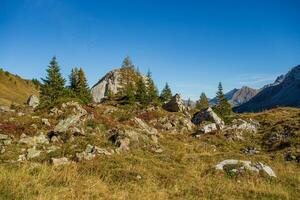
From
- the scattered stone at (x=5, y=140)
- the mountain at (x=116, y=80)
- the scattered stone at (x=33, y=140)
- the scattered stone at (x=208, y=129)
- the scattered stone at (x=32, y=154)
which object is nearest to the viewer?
the scattered stone at (x=32, y=154)

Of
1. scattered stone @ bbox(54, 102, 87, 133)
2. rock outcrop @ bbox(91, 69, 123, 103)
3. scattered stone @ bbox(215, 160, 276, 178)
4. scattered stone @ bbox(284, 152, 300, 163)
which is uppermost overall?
rock outcrop @ bbox(91, 69, 123, 103)

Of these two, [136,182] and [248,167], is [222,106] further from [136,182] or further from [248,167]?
[136,182]

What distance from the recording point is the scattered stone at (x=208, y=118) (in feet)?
144

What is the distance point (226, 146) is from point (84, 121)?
15.0 meters

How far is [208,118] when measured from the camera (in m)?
45.7

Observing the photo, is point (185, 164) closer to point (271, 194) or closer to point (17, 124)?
point (271, 194)

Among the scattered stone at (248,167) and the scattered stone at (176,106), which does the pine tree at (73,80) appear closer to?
the scattered stone at (176,106)

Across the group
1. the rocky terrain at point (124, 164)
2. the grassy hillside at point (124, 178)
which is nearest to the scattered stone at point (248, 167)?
the rocky terrain at point (124, 164)

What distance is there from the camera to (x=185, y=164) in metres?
17.0

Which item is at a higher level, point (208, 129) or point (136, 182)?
point (208, 129)

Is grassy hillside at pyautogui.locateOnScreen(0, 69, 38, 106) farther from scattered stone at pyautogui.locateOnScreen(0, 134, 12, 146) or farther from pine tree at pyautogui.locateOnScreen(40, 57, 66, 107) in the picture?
scattered stone at pyautogui.locateOnScreen(0, 134, 12, 146)

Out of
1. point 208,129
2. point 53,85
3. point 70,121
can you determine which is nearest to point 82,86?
point 53,85

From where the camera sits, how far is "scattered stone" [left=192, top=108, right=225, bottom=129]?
44.0 metres

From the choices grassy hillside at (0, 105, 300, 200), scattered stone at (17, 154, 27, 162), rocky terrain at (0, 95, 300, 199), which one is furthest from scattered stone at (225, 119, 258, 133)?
scattered stone at (17, 154, 27, 162)
